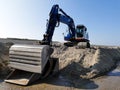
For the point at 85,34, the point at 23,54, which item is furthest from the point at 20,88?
the point at 85,34

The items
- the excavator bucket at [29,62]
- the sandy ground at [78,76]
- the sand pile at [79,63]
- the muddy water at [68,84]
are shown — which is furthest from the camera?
the sand pile at [79,63]

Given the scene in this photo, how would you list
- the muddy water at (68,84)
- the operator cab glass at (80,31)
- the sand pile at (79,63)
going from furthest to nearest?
the operator cab glass at (80,31) < the sand pile at (79,63) < the muddy water at (68,84)

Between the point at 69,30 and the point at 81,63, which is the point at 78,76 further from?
the point at 69,30

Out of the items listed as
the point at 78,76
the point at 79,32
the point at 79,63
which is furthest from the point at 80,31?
the point at 78,76

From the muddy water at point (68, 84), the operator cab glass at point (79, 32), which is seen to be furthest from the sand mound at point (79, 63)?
the operator cab glass at point (79, 32)

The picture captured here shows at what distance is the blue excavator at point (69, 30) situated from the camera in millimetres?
11994

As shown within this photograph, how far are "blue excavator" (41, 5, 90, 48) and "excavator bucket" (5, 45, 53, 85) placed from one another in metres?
2.12

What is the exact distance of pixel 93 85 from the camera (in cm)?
859

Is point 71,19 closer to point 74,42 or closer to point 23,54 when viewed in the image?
point 74,42

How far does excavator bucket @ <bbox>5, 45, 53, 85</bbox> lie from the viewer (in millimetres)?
8656

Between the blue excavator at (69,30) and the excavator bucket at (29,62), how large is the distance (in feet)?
6.97

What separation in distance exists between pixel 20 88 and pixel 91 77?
3.59m

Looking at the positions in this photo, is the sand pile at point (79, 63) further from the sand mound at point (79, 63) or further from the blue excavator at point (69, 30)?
the blue excavator at point (69, 30)

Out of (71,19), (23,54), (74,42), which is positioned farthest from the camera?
(74,42)
